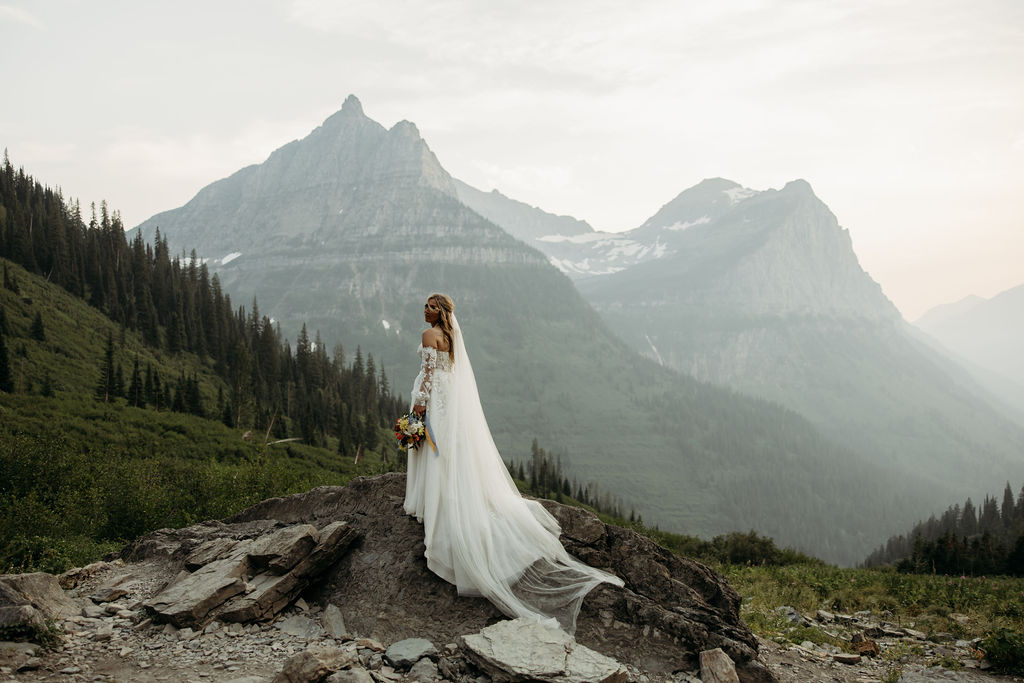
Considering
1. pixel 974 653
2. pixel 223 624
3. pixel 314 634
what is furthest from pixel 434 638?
pixel 974 653

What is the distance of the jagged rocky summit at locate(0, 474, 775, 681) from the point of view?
352 inches

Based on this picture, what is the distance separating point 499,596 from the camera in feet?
32.7

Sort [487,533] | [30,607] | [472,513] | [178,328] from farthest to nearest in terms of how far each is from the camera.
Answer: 1. [178,328]
2. [472,513]
3. [487,533]
4. [30,607]

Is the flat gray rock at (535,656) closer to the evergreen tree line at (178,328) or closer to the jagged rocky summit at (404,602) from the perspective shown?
the jagged rocky summit at (404,602)

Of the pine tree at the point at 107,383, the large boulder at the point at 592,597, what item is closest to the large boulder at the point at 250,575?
the large boulder at the point at 592,597

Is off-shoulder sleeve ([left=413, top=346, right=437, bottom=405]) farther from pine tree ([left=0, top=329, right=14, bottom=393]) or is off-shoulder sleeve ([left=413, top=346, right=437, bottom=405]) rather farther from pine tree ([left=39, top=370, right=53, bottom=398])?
pine tree ([left=39, top=370, right=53, bottom=398])

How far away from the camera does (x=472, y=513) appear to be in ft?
34.8

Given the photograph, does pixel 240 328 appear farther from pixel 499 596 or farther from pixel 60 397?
pixel 499 596

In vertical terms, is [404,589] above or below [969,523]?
above

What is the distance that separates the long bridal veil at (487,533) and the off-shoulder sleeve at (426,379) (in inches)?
16.3

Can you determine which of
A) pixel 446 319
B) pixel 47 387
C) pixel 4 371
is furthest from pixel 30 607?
pixel 47 387

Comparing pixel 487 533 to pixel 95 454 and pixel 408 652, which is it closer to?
pixel 408 652

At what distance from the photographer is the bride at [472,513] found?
10.1 metres

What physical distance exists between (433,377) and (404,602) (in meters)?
3.87
